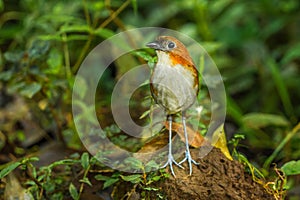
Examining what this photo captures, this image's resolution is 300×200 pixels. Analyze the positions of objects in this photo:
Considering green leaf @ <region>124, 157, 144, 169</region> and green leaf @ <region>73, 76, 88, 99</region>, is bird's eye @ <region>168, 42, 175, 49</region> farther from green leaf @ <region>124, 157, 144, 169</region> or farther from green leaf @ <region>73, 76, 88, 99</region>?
green leaf @ <region>73, 76, 88, 99</region>

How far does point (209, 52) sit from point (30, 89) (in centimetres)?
133

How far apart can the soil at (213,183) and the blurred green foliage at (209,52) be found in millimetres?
406

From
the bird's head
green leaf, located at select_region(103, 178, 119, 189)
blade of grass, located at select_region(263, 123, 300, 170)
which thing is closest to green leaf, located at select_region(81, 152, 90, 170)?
green leaf, located at select_region(103, 178, 119, 189)

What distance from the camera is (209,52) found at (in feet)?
12.3

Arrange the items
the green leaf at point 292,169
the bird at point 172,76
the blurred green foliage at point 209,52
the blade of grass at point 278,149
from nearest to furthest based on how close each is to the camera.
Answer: the bird at point 172,76 → the green leaf at point 292,169 → the blade of grass at point 278,149 → the blurred green foliage at point 209,52

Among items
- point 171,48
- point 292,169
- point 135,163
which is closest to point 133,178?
point 135,163

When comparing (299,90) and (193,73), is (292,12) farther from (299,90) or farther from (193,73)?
(193,73)

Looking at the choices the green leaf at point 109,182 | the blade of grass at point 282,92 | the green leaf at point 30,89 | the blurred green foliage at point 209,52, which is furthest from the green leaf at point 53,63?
the blade of grass at point 282,92

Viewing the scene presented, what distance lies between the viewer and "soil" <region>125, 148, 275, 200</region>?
6.91ft

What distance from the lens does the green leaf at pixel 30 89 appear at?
280 centimetres

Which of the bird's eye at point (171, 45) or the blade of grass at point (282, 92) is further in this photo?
the blade of grass at point (282, 92)

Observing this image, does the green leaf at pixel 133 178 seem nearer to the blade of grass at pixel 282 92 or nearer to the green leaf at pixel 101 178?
the green leaf at pixel 101 178

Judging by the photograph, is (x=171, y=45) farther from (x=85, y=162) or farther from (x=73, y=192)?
(x=73, y=192)

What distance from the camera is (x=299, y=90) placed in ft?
13.3
